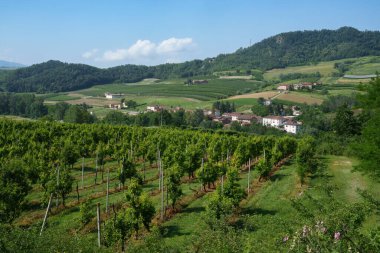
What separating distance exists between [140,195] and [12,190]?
8255 mm

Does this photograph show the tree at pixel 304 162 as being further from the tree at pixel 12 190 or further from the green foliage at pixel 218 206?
the tree at pixel 12 190

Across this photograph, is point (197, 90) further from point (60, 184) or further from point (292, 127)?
point (60, 184)

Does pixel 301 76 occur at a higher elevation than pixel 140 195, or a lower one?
higher

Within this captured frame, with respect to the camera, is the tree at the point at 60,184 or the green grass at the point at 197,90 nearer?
the tree at the point at 60,184

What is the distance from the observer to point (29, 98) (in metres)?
116

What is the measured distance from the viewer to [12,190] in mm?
24172

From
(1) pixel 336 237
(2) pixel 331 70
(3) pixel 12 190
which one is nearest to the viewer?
(1) pixel 336 237

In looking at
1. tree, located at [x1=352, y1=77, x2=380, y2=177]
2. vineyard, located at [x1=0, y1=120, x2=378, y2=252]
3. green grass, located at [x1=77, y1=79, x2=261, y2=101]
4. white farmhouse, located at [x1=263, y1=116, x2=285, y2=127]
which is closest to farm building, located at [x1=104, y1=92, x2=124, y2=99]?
green grass, located at [x1=77, y1=79, x2=261, y2=101]

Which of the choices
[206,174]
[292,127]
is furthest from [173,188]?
[292,127]

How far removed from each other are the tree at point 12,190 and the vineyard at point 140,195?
60mm

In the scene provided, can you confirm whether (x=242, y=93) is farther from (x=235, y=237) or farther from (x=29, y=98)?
(x=235, y=237)

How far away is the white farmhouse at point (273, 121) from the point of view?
9738cm

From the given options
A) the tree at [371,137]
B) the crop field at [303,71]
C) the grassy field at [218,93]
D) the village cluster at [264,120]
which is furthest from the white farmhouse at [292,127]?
the crop field at [303,71]

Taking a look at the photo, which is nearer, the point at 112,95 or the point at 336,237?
the point at 336,237
